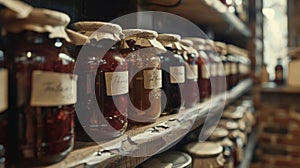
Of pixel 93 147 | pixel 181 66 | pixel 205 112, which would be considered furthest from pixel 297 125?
pixel 93 147

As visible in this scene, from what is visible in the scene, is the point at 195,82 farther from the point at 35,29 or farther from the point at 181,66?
the point at 35,29

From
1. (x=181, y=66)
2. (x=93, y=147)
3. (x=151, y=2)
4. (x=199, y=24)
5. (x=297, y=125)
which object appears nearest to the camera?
(x=93, y=147)

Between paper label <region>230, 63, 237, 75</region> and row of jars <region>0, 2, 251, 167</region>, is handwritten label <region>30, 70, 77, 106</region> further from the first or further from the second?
paper label <region>230, 63, 237, 75</region>

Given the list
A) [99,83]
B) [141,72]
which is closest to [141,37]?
[141,72]

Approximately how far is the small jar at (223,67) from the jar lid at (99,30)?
925mm

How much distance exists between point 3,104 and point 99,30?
23 centimetres

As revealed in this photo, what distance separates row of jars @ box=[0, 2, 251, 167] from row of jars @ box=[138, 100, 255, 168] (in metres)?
0.16

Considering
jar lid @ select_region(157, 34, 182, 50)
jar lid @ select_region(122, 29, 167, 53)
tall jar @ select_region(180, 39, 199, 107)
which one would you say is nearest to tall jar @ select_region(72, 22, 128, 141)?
jar lid @ select_region(122, 29, 167, 53)

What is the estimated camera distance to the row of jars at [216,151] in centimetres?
93

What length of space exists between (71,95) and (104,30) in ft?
0.50

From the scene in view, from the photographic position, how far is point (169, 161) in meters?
0.93

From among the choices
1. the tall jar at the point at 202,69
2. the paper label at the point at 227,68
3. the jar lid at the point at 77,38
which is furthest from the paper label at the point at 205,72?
the jar lid at the point at 77,38

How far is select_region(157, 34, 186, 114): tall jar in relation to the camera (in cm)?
86

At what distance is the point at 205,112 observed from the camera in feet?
3.44
